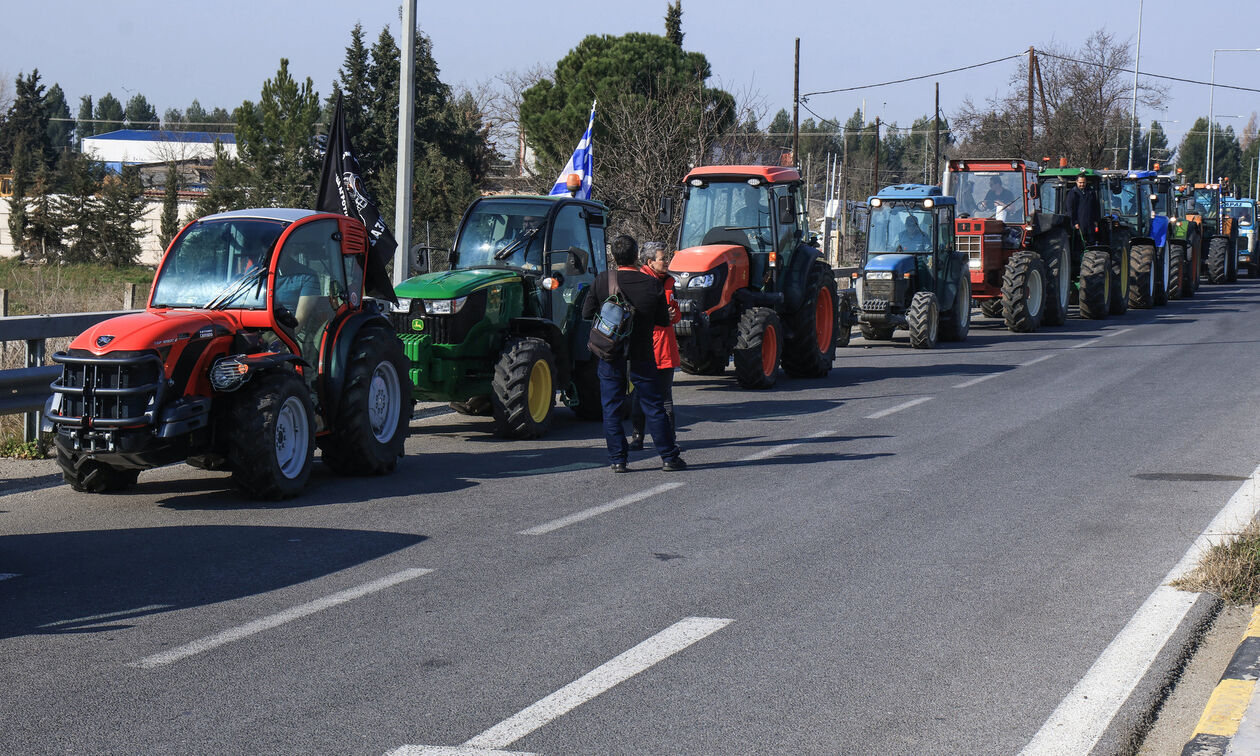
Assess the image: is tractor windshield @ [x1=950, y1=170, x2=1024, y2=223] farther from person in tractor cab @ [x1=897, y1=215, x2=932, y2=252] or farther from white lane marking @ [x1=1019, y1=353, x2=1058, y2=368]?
white lane marking @ [x1=1019, y1=353, x2=1058, y2=368]

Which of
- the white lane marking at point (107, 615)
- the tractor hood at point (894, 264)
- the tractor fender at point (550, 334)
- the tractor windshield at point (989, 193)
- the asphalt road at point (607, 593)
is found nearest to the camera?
the asphalt road at point (607, 593)

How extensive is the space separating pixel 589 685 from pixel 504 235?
27.0 feet

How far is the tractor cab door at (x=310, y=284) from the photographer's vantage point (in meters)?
9.99

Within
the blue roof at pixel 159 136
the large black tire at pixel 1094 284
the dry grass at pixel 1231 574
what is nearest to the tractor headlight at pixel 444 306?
the dry grass at pixel 1231 574

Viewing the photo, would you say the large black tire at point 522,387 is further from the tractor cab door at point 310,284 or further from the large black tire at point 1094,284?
the large black tire at point 1094,284

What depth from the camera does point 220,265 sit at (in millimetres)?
10000

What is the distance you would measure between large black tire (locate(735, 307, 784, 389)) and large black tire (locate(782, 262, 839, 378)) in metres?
0.75

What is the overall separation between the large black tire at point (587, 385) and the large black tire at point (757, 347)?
9.74ft

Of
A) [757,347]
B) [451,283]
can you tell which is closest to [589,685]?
[451,283]

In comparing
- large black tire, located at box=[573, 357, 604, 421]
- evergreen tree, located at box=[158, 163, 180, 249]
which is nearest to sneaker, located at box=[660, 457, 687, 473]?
large black tire, located at box=[573, 357, 604, 421]

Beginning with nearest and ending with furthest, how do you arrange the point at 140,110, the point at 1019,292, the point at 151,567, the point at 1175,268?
the point at 151,567
the point at 1019,292
the point at 1175,268
the point at 140,110

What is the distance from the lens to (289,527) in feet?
28.3

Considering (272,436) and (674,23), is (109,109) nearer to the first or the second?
(674,23)

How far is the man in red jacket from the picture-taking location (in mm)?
10992
